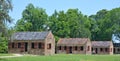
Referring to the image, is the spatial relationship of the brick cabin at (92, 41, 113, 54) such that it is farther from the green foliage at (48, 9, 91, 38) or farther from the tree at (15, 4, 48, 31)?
the tree at (15, 4, 48, 31)

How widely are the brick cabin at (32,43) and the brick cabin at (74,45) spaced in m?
14.9

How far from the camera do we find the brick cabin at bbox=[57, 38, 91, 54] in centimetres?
8744

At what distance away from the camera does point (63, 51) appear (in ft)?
294

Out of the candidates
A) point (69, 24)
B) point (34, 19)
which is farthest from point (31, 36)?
point (69, 24)

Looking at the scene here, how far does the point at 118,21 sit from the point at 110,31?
5.96 m

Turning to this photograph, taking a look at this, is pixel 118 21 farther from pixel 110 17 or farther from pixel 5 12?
pixel 5 12

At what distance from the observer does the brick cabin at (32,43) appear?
71938 mm

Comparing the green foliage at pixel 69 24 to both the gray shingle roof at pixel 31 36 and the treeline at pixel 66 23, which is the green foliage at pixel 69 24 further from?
the gray shingle roof at pixel 31 36

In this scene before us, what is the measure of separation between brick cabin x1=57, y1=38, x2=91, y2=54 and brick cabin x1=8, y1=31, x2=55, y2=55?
14.9m

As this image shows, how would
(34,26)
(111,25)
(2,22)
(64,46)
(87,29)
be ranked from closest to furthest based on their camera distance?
(2,22)
(64,46)
(34,26)
(87,29)
(111,25)

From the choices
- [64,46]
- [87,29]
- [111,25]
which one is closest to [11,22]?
[64,46]

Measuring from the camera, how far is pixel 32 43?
7244 cm

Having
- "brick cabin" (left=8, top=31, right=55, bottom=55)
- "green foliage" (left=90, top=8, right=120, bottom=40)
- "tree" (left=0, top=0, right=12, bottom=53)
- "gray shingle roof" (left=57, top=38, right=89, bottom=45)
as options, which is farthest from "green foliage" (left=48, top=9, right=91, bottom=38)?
"tree" (left=0, top=0, right=12, bottom=53)

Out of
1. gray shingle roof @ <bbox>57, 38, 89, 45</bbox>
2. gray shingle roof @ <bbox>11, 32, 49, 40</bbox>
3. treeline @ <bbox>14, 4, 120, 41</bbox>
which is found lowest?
gray shingle roof @ <bbox>57, 38, 89, 45</bbox>
